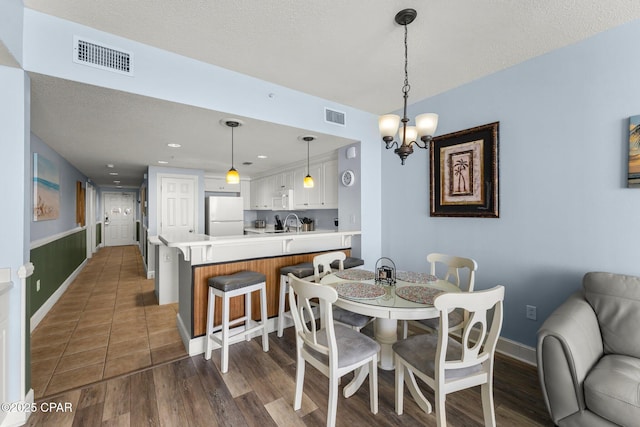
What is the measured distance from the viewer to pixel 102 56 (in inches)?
74.9

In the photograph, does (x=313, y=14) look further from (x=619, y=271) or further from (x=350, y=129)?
(x=619, y=271)

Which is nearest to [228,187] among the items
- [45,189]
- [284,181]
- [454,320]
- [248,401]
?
[284,181]

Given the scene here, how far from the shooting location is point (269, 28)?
1862 millimetres

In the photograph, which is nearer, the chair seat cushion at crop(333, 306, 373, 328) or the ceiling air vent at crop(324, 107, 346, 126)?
the chair seat cushion at crop(333, 306, 373, 328)

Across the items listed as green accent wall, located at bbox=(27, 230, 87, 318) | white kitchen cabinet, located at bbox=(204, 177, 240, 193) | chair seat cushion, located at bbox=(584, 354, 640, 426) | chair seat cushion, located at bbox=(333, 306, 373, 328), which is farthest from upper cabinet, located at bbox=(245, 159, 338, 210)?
green accent wall, located at bbox=(27, 230, 87, 318)

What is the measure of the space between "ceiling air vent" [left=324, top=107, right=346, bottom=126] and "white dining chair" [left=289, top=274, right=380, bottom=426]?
2.09 metres

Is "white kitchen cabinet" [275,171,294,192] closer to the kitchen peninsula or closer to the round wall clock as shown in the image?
the round wall clock

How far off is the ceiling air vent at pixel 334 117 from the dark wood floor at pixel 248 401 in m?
2.62

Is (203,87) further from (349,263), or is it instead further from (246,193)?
(246,193)

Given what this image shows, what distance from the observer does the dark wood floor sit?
167 cm

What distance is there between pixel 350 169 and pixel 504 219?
6.18 ft

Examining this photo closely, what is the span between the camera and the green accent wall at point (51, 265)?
9.89ft

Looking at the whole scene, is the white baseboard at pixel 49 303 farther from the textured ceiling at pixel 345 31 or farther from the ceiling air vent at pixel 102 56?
the ceiling air vent at pixel 102 56

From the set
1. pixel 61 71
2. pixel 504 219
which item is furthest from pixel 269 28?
pixel 504 219
